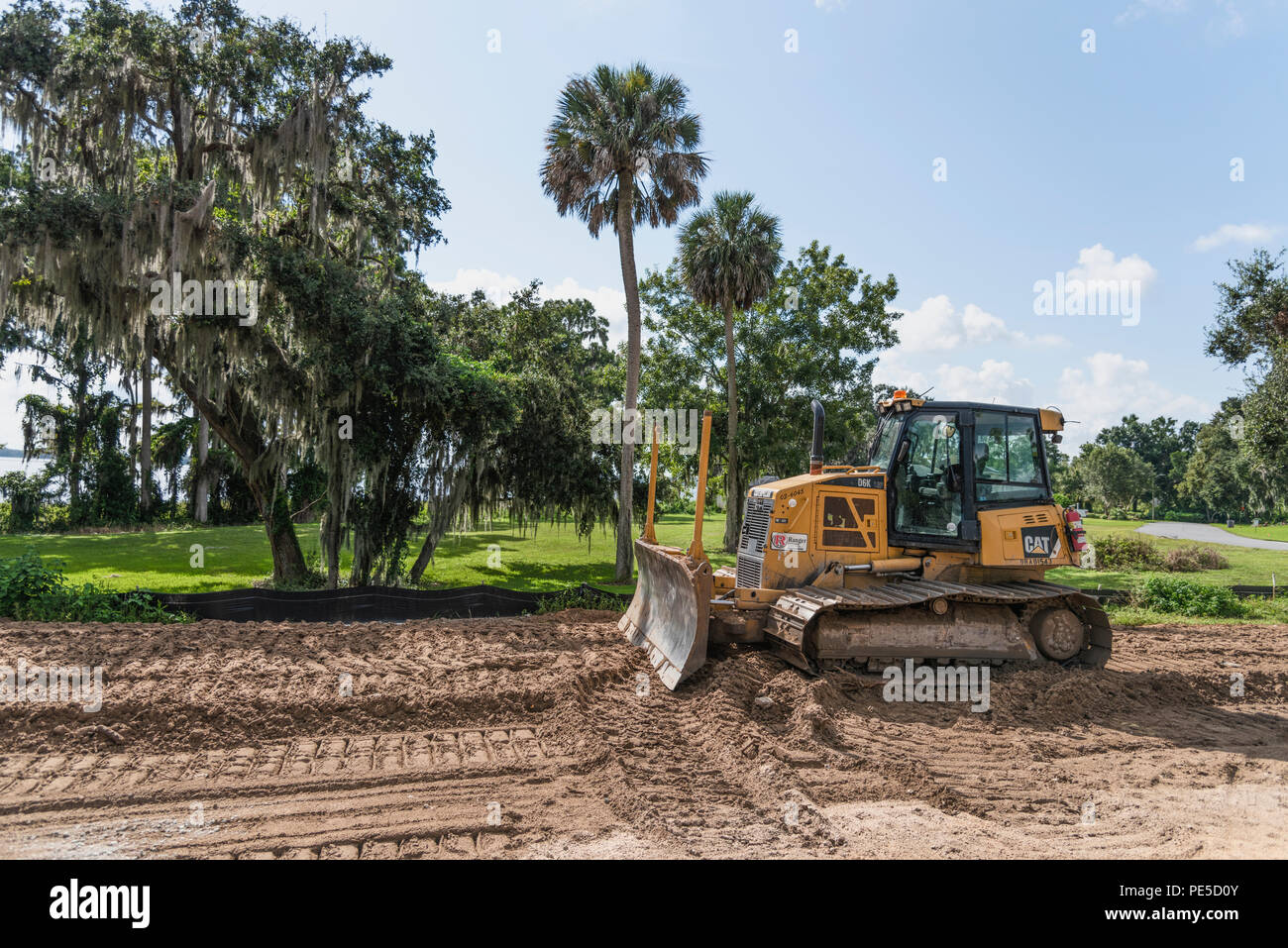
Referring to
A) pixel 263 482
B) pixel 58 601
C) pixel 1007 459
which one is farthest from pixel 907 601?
pixel 263 482

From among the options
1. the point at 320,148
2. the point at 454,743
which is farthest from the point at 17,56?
the point at 454,743

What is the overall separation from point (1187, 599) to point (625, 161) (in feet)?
46.7

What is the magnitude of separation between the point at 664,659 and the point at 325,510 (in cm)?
918

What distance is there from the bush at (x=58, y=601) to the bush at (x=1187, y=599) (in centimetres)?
1692

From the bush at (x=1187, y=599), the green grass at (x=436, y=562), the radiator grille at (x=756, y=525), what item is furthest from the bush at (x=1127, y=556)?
the radiator grille at (x=756, y=525)

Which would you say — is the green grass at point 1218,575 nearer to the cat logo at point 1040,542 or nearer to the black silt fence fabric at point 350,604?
the cat logo at point 1040,542

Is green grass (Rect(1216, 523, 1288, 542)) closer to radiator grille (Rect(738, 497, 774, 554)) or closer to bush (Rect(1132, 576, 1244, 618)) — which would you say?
bush (Rect(1132, 576, 1244, 618))

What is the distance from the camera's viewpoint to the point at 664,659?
8.34 metres

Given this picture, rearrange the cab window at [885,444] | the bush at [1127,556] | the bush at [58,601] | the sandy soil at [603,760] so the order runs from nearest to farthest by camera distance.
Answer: the sandy soil at [603,760] → the cab window at [885,444] → the bush at [58,601] → the bush at [1127,556]

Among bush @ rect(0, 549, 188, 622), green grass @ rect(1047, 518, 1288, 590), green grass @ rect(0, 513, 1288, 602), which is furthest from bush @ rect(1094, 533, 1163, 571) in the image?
bush @ rect(0, 549, 188, 622)

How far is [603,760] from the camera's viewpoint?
5.89 metres

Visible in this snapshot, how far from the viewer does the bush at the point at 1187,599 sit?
1414 cm

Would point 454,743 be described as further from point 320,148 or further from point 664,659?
point 320,148
